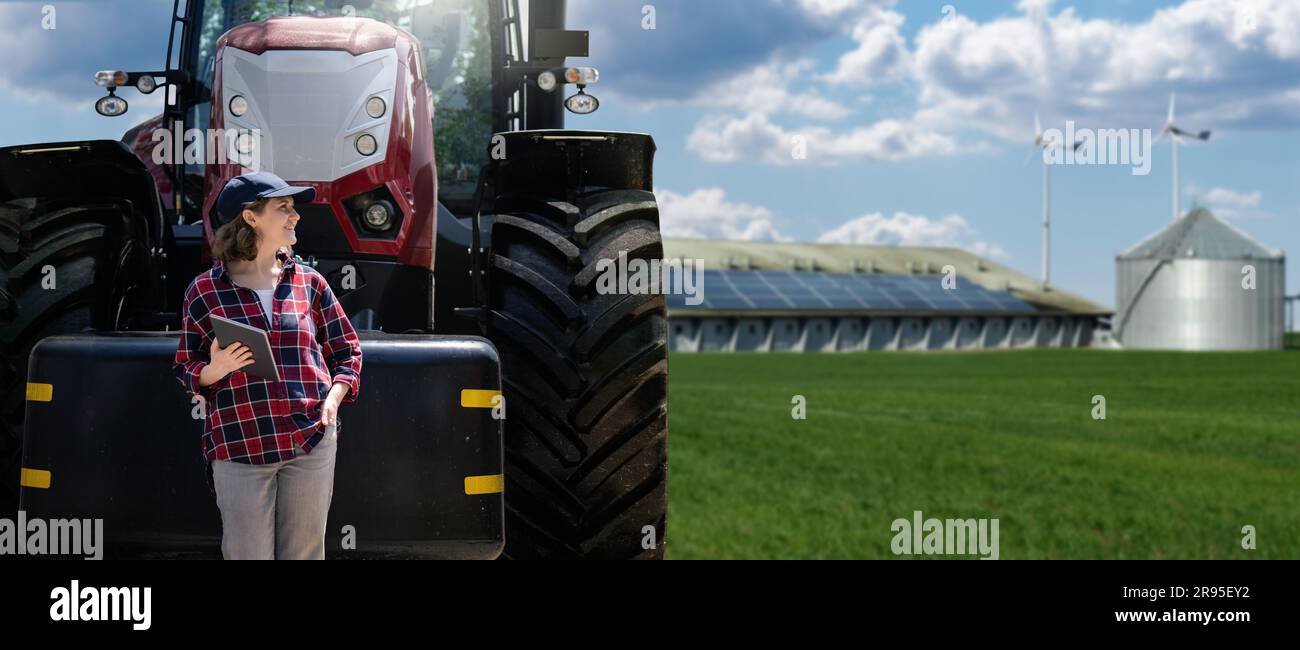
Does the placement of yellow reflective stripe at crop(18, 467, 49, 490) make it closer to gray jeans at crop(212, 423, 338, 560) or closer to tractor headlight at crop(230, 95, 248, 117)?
gray jeans at crop(212, 423, 338, 560)

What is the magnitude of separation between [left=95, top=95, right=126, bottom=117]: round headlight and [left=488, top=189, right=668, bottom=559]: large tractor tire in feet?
6.98

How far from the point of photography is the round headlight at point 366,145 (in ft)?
15.5

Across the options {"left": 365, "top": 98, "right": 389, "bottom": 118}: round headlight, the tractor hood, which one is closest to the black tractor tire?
the tractor hood

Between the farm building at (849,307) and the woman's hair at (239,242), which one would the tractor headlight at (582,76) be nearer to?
the woman's hair at (239,242)

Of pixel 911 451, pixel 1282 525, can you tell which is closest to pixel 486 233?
pixel 1282 525

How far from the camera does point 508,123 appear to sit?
6.30 metres

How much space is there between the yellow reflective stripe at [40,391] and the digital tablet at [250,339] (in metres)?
0.87

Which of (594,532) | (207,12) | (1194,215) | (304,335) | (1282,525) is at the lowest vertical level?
(1282,525)

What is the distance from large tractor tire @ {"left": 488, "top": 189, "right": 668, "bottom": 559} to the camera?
15.5 ft

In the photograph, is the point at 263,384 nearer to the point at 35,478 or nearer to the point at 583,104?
the point at 35,478

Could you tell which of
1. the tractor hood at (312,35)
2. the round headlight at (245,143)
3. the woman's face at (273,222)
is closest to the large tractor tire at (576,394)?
the tractor hood at (312,35)
